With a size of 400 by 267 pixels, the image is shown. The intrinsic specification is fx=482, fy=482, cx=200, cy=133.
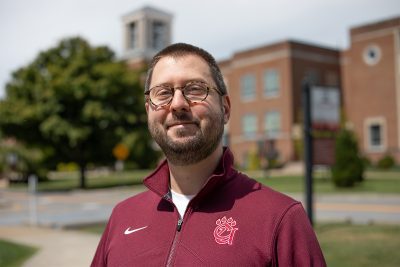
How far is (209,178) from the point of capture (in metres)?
1.97

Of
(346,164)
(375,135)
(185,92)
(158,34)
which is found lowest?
(346,164)

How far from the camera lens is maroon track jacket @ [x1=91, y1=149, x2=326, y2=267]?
1.76m

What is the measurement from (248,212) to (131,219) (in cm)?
59

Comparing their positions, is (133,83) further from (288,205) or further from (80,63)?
(288,205)

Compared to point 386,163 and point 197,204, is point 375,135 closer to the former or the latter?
point 386,163


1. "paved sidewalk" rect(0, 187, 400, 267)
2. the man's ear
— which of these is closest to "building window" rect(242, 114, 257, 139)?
"paved sidewalk" rect(0, 187, 400, 267)

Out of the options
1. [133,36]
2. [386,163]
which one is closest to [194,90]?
[386,163]

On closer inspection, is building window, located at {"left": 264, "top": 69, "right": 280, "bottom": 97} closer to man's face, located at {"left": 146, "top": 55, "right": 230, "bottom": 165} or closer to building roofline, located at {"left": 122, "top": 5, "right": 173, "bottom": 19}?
building roofline, located at {"left": 122, "top": 5, "right": 173, "bottom": 19}

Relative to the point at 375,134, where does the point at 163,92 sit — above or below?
above

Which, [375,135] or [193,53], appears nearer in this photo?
[193,53]

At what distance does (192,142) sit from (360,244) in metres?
7.06

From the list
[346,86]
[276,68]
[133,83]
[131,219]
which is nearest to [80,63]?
[133,83]

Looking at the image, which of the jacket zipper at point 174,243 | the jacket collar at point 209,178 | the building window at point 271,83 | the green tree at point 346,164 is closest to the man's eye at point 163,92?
the jacket collar at point 209,178

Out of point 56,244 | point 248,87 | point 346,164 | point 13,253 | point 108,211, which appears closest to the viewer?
point 13,253
